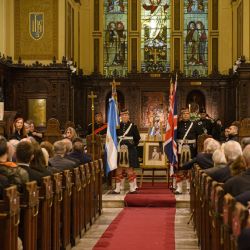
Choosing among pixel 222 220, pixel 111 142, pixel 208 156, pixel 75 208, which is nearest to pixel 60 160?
pixel 75 208

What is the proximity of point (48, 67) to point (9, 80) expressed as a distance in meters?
1.50

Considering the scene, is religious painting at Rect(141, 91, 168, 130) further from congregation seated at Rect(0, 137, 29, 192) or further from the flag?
congregation seated at Rect(0, 137, 29, 192)

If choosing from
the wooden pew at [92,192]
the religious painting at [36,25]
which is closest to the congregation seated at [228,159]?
the wooden pew at [92,192]

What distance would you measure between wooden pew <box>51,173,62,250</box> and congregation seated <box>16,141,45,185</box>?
38 cm

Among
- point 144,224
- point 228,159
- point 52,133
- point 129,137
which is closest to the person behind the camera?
point 228,159

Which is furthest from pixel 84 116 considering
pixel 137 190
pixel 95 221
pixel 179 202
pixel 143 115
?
pixel 95 221

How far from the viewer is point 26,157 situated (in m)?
7.01

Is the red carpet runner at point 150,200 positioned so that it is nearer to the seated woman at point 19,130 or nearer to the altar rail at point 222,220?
the seated woman at point 19,130

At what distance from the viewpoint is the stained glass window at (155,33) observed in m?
29.2

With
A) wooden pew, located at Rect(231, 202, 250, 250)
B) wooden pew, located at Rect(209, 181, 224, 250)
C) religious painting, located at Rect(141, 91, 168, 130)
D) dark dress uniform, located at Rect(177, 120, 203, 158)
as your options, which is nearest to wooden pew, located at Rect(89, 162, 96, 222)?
dark dress uniform, located at Rect(177, 120, 203, 158)

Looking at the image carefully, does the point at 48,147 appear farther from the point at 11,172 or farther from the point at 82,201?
the point at 11,172

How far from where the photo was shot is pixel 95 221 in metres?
11.7

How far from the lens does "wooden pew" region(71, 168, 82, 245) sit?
30.1 feet

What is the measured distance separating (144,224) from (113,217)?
1086 mm
